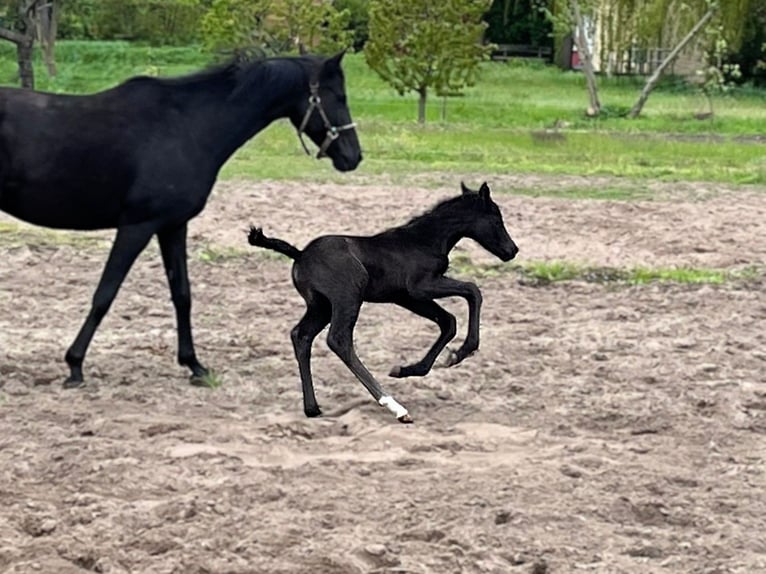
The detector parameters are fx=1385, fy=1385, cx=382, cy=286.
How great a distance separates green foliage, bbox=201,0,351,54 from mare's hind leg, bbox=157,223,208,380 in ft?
87.9

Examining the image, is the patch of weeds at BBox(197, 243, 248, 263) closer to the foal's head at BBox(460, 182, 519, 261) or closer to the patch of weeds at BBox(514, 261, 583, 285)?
the patch of weeds at BBox(514, 261, 583, 285)

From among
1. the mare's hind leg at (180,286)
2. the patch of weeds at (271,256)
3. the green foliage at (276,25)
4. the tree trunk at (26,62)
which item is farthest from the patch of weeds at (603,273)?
the green foliage at (276,25)

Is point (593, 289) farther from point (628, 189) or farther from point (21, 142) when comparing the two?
point (628, 189)

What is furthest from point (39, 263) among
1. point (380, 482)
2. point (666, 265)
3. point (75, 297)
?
point (380, 482)

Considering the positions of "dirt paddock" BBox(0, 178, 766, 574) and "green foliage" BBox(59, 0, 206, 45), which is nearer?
"dirt paddock" BBox(0, 178, 766, 574)

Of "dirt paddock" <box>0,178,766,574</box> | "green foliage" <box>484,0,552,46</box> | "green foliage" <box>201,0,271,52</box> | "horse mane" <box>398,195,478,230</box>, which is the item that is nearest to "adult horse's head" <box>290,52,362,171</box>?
"horse mane" <box>398,195,478,230</box>

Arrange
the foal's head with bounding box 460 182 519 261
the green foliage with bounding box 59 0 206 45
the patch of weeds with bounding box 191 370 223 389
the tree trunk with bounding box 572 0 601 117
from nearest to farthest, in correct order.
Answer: the foal's head with bounding box 460 182 519 261
the patch of weeds with bounding box 191 370 223 389
the tree trunk with bounding box 572 0 601 117
the green foliage with bounding box 59 0 206 45

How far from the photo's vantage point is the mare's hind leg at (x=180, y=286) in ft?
24.1

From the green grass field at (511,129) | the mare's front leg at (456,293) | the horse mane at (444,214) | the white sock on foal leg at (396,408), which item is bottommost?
the green grass field at (511,129)

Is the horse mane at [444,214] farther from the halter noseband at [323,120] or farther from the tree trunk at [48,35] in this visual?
the tree trunk at [48,35]

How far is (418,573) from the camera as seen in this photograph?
439cm

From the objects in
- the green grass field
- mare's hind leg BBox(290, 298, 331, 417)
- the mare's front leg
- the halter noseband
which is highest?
the halter noseband

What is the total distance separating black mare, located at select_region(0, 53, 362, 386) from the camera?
703 cm

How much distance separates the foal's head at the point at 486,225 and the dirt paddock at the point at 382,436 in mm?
790
